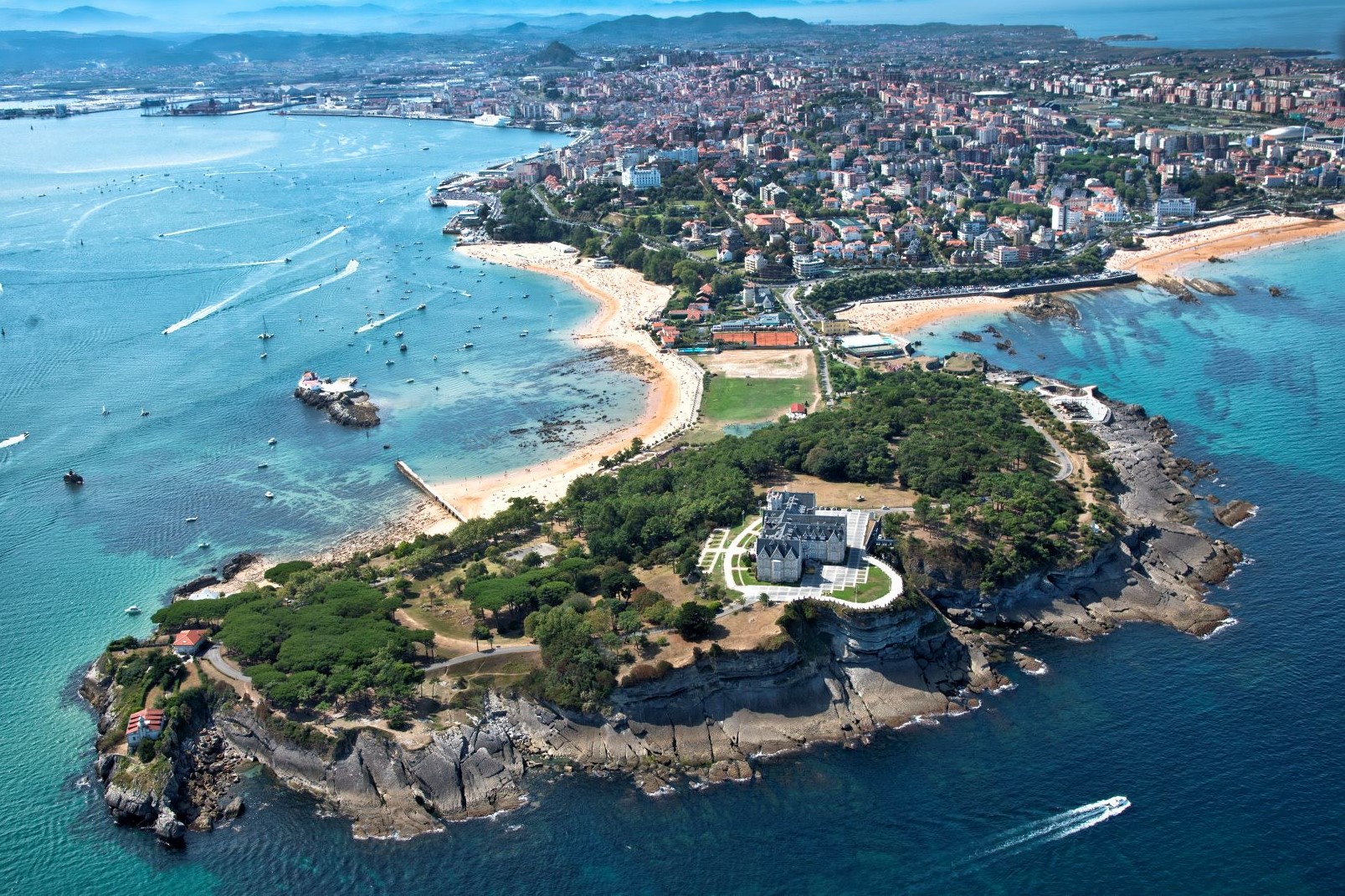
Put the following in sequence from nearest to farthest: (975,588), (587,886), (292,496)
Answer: (587,886) → (975,588) → (292,496)

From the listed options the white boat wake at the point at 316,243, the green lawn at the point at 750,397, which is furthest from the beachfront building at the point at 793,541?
the white boat wake at the point at 316,243

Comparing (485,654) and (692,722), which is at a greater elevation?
(485,654)

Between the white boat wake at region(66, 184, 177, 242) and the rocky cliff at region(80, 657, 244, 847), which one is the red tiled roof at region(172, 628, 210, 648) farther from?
the white boat wake at region(66, 184, 177, 242)

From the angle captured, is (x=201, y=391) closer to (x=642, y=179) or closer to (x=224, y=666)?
(x=224, y=666)

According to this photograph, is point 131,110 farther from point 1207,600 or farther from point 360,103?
point 1207,600

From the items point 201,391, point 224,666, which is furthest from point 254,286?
point 224,666

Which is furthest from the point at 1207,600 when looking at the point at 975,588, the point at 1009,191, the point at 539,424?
the point at 1009,191

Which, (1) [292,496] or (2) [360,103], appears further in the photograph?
(2) [360,103]
